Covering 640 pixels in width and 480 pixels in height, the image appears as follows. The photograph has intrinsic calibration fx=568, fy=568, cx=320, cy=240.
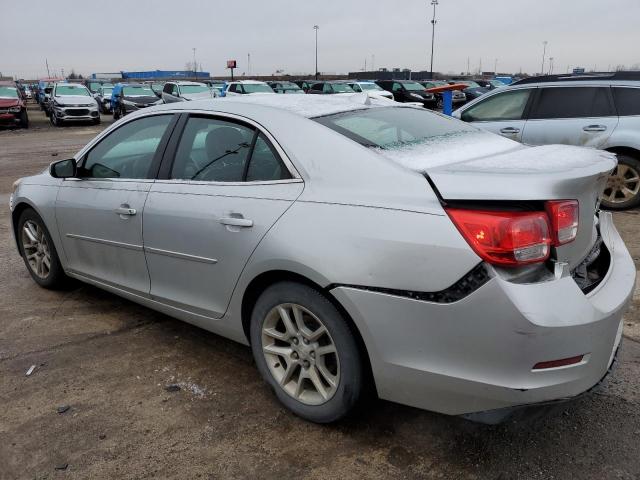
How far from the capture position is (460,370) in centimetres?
218

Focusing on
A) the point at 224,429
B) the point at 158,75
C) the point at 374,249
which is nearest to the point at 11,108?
the point at 224,429

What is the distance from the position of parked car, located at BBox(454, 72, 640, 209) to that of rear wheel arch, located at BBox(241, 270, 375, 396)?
5.54m

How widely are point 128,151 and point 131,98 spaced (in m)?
22.0

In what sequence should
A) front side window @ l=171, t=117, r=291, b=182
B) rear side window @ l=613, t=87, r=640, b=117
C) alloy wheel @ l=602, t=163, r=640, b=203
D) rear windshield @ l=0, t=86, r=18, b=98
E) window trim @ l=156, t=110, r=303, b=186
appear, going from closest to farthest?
1. window trim @ l=156, t=110, r=303, b=186
2. front side window @ l=171, t=117, r=291, b=182
3. rear side window @ l=613, t=87, r=640, b=117
4. alloy wheel @ l=602, t=163, r=640, b=203
5. rear windshield @ l=0, t=86, r=18, b=98

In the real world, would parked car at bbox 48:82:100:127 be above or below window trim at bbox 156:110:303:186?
below

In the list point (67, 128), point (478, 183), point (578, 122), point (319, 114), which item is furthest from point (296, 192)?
point (67, 128)

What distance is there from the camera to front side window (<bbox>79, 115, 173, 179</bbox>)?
3570mm

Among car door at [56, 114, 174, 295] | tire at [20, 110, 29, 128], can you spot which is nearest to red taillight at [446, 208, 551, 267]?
car door at [56, 114, 174, 295]

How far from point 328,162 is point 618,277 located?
1.40 m

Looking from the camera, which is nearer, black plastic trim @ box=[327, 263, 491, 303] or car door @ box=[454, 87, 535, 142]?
black plastic trim @ box=[327, 263, 491, 303]

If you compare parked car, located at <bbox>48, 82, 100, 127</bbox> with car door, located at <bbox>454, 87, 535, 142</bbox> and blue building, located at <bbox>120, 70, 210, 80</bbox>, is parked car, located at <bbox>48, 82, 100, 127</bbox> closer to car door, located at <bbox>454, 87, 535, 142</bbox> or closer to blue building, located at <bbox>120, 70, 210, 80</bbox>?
car door, located at <bbox>454, 87, 535, 142</bbox>

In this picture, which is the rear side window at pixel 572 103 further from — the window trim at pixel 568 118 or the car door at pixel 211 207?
the car door at pixel 211 207

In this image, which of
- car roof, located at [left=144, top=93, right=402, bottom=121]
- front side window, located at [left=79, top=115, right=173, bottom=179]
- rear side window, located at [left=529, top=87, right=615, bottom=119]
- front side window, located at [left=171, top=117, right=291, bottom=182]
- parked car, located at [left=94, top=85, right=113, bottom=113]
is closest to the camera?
front side window, located at [left=171, top=117, right=291, bottom=182]

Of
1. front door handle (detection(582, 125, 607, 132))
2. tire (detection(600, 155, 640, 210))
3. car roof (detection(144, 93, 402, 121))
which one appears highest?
car roof (detection(144, 93, 402, 121))
